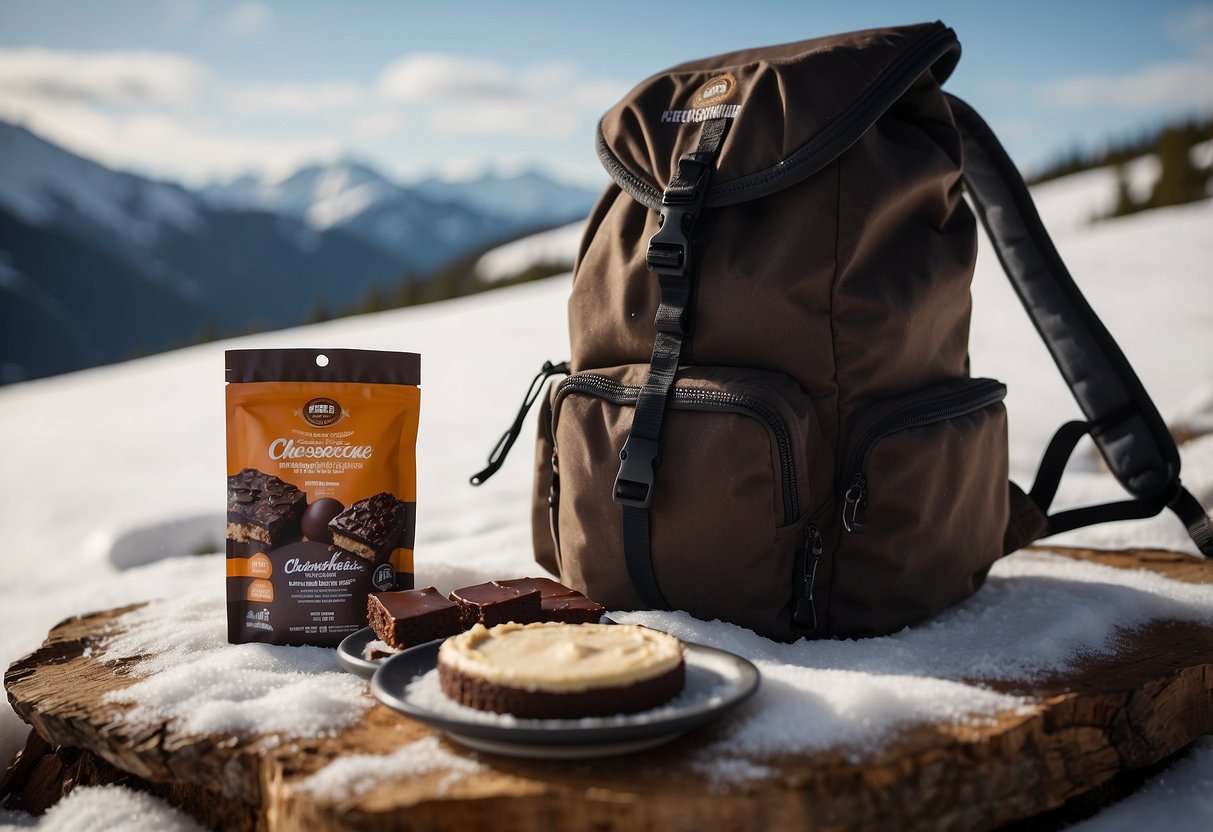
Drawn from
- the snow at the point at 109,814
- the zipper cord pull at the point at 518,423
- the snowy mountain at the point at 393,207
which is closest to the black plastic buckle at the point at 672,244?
the zipper cord pull at the point at 518,423

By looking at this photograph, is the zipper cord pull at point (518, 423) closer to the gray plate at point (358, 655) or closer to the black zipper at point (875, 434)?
the gray plate at point (358, 655)

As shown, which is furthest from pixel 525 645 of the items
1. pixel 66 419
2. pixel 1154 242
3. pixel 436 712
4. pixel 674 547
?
pixel 1154 242

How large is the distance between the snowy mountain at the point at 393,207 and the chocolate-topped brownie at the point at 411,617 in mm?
156828

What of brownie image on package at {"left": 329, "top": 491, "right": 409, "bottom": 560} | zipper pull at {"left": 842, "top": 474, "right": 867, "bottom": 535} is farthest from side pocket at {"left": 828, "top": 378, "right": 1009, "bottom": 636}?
brownie image on package at {"left": 329, "top": 491, "right": 409, "bottom": 560}

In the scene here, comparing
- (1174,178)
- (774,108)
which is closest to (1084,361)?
(774,108)

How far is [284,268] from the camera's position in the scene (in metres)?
125

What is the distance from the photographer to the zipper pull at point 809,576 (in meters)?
1.27

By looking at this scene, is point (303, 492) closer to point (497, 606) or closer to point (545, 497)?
point (497, 606)

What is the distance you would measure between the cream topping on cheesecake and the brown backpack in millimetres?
299

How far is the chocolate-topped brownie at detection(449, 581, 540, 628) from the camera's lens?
115 centimetres

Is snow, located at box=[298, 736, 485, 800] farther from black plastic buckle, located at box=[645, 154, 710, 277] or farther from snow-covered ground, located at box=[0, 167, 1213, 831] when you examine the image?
black plastic buckle, located at box=[645, 154, 710, 277]

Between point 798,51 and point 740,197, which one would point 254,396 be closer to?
point 740,197

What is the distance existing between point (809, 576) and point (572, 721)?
520 mm

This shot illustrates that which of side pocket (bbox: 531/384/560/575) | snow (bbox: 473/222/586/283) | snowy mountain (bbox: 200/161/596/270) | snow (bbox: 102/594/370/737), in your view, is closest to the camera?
snow (bbox: 102/594/370/737)
